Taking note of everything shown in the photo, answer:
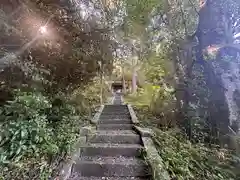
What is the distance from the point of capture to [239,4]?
4.16 meters

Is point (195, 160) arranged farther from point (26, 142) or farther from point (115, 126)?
point (26, 142)

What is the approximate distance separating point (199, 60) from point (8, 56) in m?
4.35

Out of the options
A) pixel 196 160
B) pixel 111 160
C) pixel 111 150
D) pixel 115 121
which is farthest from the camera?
pixel 115 121

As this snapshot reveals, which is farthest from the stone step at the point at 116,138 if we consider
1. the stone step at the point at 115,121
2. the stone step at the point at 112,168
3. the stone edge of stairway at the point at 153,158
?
the stone step at the point at 115,121

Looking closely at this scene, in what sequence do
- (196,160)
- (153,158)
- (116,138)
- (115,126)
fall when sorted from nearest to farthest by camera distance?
(153,158) < (196,160) < (116,138) < (115,126)

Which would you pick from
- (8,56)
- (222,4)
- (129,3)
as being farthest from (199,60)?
(8,56)

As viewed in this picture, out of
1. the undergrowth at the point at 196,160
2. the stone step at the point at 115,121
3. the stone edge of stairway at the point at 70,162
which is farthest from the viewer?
the stone step at the point at 115,121

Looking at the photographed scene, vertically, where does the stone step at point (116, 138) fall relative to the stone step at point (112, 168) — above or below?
above

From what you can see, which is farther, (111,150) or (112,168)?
(111,150)

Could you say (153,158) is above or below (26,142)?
below

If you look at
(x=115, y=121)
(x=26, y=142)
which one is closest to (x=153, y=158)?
(x=26, y=142)

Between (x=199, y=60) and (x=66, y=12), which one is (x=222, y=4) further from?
(x=66, y=12)

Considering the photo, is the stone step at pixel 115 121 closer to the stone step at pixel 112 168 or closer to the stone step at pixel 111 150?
the stone step at pixel 111 150

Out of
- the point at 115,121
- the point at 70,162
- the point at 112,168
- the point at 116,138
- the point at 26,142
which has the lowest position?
the point at 112,168
